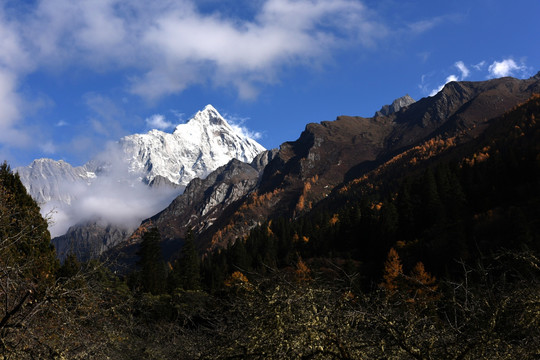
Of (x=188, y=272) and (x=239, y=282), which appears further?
(x=188, y=272)

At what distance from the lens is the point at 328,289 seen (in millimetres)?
7445

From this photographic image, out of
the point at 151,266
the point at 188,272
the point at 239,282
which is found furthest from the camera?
the point at 188,272

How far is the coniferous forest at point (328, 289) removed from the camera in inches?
222

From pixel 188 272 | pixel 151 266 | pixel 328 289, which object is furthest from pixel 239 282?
pixel 188 272

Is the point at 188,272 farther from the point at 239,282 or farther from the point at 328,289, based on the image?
the point at 328,289

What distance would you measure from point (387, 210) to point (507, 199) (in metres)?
19.7

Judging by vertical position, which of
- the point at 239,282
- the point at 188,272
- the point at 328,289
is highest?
the point at 239,282

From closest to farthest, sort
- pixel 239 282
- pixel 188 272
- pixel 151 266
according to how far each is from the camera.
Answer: pixel 239 282, pixel 151 266, pixel 188 272

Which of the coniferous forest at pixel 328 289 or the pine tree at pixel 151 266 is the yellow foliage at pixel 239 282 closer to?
the coniferous forest at pixel 328 289

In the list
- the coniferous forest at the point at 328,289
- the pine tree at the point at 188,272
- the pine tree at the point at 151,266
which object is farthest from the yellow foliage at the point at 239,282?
the pine tree at the point at 188,272

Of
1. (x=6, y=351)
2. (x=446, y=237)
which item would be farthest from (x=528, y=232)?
(x=6, y=351)

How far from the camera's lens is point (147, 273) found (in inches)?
2323

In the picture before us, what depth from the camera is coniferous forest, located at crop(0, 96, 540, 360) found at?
5645 mm

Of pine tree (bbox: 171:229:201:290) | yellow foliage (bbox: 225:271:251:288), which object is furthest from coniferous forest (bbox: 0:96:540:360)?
pine tree (bbox: 171:229:201:290)
